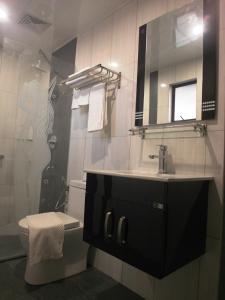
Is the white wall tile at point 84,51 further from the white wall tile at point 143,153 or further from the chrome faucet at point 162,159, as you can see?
the chrome faucet at point 162,159

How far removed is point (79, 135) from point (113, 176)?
1137mm

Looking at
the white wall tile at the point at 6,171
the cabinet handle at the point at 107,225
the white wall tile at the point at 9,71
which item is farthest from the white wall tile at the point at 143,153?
the white wall tile at the point at 9,71

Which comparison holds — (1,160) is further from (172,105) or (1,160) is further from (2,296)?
(172,105)

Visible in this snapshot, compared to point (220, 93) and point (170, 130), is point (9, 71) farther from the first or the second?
point (220, 93)

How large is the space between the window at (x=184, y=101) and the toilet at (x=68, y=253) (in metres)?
1.02

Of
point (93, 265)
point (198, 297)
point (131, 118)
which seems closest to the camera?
point (198, 297)

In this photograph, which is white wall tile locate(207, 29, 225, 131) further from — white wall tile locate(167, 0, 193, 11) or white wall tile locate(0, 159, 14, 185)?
white wall tile locate(0, 159, 14, 185)

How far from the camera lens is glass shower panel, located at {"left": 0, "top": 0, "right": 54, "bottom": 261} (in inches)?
88.6

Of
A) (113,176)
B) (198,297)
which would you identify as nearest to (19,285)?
(113,176)

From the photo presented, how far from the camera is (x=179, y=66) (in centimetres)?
158

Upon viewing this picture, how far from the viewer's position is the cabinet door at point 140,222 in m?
1.11

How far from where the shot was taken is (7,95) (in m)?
2.46

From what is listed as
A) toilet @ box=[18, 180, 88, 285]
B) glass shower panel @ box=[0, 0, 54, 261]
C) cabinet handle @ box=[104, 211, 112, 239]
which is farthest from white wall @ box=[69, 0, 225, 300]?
cabinet handle @ box=[104, 211, 112, 239]

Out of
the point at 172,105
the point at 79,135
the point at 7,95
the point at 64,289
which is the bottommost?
the point at 64,289
